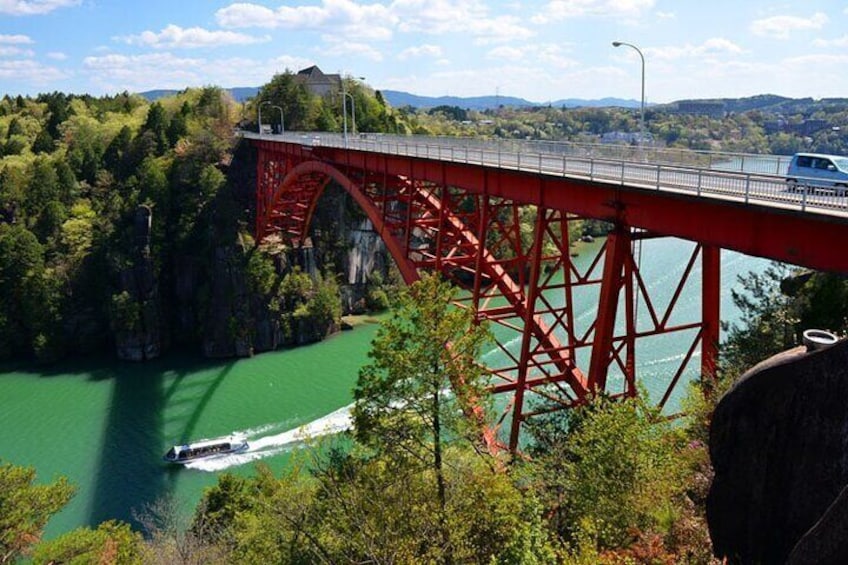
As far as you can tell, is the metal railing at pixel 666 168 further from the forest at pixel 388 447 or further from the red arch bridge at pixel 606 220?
the forest at pixel 388 447

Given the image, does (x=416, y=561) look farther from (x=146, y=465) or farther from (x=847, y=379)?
(x=146, y=465)

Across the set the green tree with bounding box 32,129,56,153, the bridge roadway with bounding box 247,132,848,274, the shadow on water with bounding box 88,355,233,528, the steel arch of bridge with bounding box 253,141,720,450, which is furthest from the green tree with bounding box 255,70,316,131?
the bridge roadway with bounding box 247,132,848,274

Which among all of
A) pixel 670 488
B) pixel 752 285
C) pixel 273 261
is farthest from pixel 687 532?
pixel 273 261

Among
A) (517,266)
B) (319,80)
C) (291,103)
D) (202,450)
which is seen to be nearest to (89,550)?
(202,450)

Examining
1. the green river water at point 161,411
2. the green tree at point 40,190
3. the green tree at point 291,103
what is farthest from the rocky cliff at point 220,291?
the green tree at point 291,103

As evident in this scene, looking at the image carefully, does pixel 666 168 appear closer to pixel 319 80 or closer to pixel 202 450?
pixel 202 450
